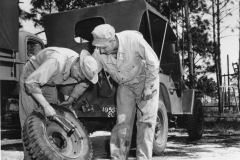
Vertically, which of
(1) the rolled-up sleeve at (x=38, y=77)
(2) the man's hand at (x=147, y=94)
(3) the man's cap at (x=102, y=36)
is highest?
(3) the man's cap at (x=102, y=36)

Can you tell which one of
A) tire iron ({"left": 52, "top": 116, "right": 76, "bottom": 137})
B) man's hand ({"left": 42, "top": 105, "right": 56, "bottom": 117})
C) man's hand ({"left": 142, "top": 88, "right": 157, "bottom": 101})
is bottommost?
tire iron ({"left": 52, "top": 116, "right": 76, "bottom": 137})

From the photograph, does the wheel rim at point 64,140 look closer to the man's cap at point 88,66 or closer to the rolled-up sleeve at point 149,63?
the man's cap at point 88,66

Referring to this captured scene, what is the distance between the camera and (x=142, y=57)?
3.84m

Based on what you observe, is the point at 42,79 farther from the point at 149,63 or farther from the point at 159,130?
the point at 159,130

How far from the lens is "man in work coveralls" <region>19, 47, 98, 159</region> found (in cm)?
366

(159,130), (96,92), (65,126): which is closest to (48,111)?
(65,126)

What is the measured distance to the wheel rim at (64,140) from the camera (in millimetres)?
4025

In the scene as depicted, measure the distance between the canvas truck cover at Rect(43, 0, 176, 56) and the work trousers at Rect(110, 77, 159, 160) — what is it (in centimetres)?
160

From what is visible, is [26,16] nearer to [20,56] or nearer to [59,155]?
[20,56]

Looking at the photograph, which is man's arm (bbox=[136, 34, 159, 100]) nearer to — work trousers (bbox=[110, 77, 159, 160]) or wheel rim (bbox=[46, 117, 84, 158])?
work trousers (bbox=[110, 77, 159, 160])

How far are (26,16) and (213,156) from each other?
14400mm

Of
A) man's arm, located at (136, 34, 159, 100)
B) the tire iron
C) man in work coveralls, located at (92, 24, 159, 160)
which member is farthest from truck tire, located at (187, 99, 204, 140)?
the tire iron

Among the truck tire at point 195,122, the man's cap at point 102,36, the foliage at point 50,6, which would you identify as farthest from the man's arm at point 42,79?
the foliage at point 50,6

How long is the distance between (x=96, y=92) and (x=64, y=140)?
3.72 feet
